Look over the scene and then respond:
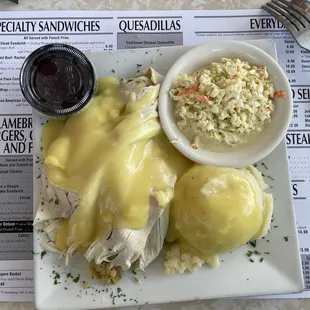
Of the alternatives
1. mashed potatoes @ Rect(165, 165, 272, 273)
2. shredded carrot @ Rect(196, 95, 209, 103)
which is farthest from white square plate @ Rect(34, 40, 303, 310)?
shredded carrot @ Rect(196, 95, 209, 103)

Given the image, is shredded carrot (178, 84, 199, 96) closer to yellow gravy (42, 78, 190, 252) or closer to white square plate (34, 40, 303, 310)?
yellow gravy (42, 78, 190, 252)

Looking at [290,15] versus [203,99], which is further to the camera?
[290,15]

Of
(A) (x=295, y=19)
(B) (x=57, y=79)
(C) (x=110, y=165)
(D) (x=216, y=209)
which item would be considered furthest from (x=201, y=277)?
(A) (x=295, y=19)

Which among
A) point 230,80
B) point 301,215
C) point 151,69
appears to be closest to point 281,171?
point 301,215

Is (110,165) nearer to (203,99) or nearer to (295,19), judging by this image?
(203,99)

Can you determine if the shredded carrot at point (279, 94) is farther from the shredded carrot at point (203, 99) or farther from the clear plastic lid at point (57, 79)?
the clear plastic lid at point (57, 79)

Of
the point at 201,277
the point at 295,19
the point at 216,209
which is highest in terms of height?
the point at 295,19

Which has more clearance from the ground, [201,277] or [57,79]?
[57,79]

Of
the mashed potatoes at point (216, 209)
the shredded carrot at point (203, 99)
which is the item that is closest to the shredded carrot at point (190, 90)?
the shredded carrot at point (203, 99)
